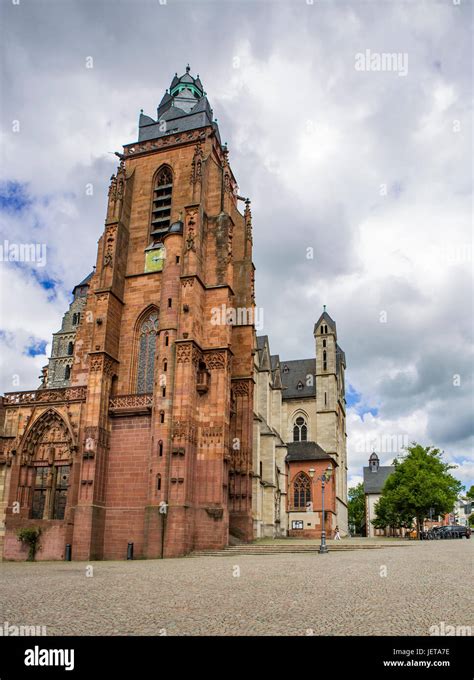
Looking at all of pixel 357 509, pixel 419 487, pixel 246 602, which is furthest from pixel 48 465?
pixel 357 509

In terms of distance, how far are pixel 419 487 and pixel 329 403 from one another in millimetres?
19307

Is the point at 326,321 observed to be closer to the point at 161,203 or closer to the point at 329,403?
the point at 329,403

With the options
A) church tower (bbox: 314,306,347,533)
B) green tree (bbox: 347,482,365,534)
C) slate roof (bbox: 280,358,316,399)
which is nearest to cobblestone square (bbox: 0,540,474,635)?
church tower (bbox: 314,306,347,533)

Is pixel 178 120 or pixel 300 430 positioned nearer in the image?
pixel 178 120

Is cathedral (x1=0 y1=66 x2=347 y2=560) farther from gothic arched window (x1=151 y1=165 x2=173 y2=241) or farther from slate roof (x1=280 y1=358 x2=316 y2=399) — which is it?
slate roof (x1=280 y1=358 x2=316 y2=399)

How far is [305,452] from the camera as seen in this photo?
6122 centimetres

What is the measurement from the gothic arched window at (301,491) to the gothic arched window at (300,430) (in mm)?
7398

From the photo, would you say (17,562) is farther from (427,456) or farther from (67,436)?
(427,456)

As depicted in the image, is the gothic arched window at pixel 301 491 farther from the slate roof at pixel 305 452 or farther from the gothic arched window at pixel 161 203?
the gothic arched window at pixel 161 203

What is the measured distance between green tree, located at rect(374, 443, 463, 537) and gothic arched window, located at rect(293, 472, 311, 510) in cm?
845
